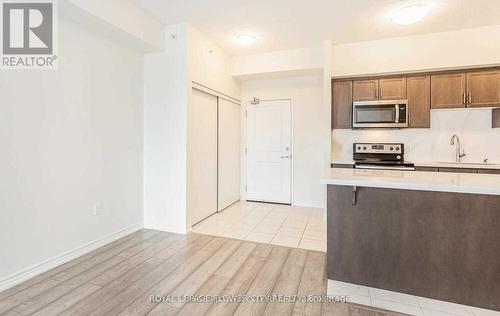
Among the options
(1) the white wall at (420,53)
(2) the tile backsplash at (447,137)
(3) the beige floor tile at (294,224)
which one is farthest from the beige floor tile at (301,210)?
(1) the white wall at (420,53)

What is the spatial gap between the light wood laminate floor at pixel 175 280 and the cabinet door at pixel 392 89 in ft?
8.97

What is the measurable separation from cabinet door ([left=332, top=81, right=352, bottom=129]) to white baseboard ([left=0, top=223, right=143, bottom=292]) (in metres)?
3.55

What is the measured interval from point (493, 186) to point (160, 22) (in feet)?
12.7

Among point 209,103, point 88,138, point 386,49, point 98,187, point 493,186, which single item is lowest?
point 98,187

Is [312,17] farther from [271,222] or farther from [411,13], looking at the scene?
[271,222]

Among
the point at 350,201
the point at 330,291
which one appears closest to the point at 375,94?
the point at 350,201

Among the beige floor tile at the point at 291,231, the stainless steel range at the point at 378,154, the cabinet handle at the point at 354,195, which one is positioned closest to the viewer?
the cabinet handle at the point at 354,195

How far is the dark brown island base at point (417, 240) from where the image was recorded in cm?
184

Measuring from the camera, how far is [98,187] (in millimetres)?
3080

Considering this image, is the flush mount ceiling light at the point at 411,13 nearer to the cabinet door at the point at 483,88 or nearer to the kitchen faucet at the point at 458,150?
the cabinet door at the point at 483,88

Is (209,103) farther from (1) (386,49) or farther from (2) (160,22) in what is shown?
(1) (386,49)

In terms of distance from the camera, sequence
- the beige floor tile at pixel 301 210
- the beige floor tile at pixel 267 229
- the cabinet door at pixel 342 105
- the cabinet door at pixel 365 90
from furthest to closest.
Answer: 1. the beige floor tile at pixel 301 210
2. the cabinet door at pixel 342 105
3. the cabinet door at pixel 365 90
4. the beige floor tile at pixel 267 229

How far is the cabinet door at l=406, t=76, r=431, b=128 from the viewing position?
3.87m

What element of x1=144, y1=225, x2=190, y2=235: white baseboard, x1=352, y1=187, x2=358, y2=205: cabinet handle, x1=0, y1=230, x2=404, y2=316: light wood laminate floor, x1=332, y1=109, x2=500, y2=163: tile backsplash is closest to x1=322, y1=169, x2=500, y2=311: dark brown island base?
x1=352, y1=187, x2=358, y2=205: cabinet handle
